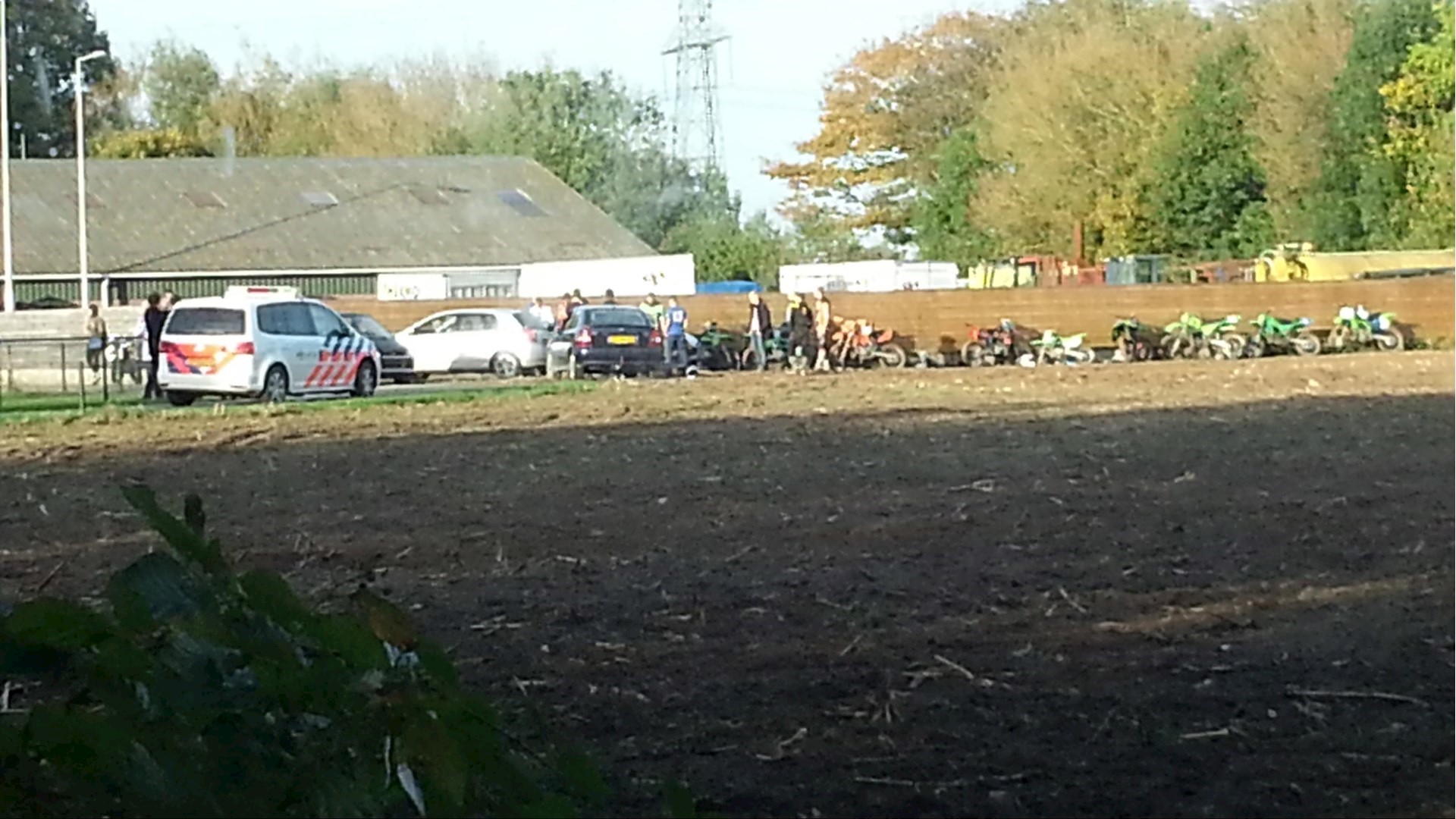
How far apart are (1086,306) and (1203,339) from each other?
96.2 inches

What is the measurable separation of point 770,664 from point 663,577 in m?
2.64

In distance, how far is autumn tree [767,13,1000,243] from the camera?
251 feet

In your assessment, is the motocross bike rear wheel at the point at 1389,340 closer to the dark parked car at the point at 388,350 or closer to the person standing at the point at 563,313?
the person standing at the point at 563,313

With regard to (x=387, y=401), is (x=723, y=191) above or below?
above

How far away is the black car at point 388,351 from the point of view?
35531 millimetres

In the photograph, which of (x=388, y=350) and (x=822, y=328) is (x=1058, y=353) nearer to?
(x=822, y=328)

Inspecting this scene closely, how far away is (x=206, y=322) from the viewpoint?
28141mm

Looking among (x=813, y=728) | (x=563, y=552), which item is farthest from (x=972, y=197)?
(x=813, y=728)

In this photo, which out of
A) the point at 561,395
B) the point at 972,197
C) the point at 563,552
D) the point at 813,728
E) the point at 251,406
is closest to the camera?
the point at 813,728

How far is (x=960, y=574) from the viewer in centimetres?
1146

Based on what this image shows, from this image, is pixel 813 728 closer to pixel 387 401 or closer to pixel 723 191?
pixel 387 401

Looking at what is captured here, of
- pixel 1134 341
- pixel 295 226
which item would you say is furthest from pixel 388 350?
pixel 295 226

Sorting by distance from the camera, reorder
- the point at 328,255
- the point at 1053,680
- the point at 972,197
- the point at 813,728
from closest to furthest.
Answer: the point at 813,728, the point at 1053,680, the point at 328,255, the point at 972,197

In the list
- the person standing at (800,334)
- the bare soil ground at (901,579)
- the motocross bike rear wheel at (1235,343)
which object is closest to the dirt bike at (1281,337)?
the motocross bike rear wheel at (1235,343)
